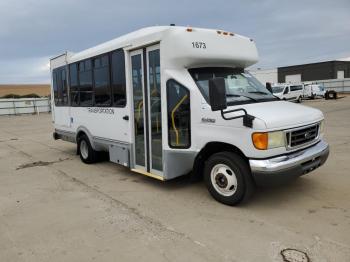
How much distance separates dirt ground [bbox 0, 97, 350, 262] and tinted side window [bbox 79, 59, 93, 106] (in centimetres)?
188

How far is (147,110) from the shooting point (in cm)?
590

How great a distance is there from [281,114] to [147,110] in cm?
233

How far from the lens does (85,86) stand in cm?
791

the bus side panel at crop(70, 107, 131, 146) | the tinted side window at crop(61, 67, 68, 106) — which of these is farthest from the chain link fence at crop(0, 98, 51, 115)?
the bus side panel at crop(70, 107, 131, 146)

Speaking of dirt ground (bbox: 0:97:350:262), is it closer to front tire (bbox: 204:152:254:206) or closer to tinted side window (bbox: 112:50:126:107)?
front tire (bbox: 204:152:254:206)

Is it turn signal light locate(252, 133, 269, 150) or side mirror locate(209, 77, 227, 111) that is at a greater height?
side mirror locate(209, 77, 227, 111)

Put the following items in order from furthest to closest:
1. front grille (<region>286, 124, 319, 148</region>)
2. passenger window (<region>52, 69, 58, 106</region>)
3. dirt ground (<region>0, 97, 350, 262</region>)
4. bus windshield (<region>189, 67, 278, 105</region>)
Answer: passenger window (<region>52, 69, 58, 106</region>) → bus windshield (<region>189, 67, 278, 105</region>) → front grille (<region>286, 124, 319, 148</region>) → dirt ground (<region>0, 97, 350, 262</region>)

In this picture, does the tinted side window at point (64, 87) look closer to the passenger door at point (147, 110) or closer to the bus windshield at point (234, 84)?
the passenger door at point (147, 110)

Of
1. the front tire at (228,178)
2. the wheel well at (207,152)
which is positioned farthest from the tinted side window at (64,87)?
the front tire at (228,178)

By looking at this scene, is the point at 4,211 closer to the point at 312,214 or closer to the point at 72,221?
the point at 72,221

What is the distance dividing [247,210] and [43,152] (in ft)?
25.4

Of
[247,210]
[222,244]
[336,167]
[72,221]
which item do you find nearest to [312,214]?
[247,210]

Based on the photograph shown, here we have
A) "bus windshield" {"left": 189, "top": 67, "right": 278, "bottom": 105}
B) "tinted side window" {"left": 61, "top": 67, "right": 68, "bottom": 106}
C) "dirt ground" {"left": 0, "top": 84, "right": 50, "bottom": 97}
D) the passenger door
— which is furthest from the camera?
"dirt ground" {"left": 0, "top": 84, "right": 50, "bottom": 97}

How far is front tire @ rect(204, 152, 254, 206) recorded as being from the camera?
4672 millimetres
